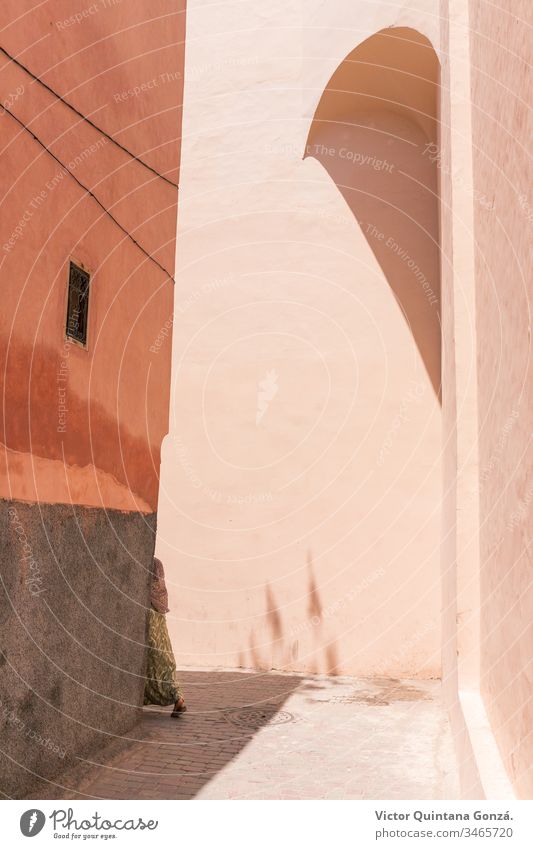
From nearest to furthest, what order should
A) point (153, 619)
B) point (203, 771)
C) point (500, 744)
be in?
point (500, 744) → point (203, 771) → point (153, 619)

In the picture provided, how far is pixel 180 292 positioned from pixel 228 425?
6.03 ft

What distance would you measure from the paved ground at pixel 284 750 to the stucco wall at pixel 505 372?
968mm

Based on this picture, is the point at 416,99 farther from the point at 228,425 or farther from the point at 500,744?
the point at 500,744

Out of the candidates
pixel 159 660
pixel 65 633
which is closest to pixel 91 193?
pixel 65 633

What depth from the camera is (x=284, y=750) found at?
572 centimetres

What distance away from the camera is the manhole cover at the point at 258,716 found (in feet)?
21.4

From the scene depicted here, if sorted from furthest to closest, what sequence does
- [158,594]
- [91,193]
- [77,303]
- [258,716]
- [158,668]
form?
1. [258,716]
2. [158,594]
3. [158,668]
4. [91,193]
5. [77,303]

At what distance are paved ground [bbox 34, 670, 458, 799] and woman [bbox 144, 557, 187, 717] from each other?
7.3 inches

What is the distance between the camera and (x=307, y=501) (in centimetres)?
909

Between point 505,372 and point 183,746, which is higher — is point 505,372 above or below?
above

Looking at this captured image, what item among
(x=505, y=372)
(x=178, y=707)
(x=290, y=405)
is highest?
(x=290, y=405)

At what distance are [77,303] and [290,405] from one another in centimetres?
440

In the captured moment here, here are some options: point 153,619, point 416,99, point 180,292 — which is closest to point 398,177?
point 416,99

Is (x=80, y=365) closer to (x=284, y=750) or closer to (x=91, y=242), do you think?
(x=91, y=242)
